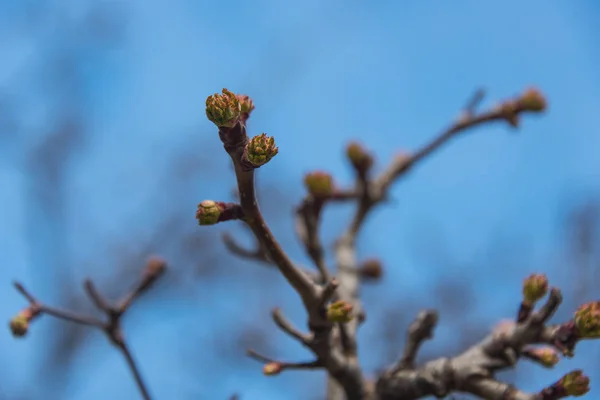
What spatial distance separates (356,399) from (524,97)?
1.75 metres

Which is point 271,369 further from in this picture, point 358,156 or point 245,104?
point 358,156

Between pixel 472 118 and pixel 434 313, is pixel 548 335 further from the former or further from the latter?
pixel 472 118

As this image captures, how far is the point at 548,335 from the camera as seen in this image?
205cm

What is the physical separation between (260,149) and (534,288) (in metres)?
1.12

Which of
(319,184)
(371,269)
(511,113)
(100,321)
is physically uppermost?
(511,113)

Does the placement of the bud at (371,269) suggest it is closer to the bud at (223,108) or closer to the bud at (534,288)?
the bud at (534,288)

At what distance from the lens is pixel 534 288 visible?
6.72ft

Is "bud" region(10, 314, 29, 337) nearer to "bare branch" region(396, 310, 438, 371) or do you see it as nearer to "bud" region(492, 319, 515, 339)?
"bare branch" region(396, 310, 438, 371)

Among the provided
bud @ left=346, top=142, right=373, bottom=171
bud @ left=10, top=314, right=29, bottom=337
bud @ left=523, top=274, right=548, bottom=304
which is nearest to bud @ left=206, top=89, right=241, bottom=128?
bud @ left=523, top=274, right=548, bottom=304

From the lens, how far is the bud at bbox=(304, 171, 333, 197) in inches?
104

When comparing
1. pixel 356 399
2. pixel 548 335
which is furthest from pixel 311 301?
pixel 548 335

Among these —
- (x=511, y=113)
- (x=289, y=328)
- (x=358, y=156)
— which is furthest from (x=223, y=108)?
(x=511, y=113)

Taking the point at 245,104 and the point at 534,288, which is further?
the point at 534,288

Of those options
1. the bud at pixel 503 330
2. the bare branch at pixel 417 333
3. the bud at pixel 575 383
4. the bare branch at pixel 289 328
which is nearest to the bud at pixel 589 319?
the bud at pixel 575 383
